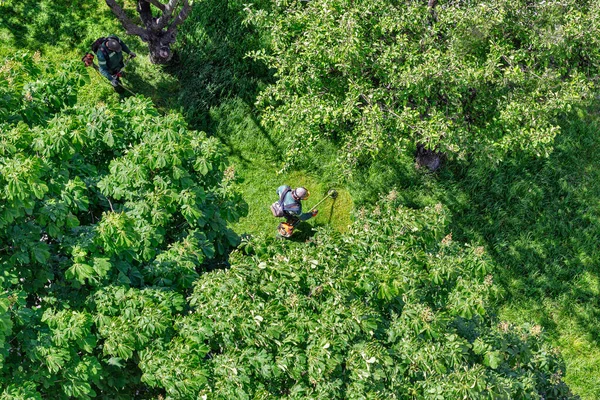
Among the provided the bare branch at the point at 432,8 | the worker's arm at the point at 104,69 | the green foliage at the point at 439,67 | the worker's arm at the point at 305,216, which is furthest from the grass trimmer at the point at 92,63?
the bare branch at the point at 432,8

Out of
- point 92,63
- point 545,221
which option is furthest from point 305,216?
point 92,63

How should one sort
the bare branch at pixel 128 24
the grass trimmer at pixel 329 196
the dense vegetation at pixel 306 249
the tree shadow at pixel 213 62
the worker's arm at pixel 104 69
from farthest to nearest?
the tree shadow at pixel 213 62 → the worker's arm at pixel 104 69 → the grass trimmer at pixel 329 196 → the bare branch at pixel 128 24 → the dense vegetation at pixel 306 249

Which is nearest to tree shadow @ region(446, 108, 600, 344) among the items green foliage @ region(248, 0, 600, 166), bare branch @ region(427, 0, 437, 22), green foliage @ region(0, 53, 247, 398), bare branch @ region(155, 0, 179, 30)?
green foliage @ region(248, 0, 600, 166)

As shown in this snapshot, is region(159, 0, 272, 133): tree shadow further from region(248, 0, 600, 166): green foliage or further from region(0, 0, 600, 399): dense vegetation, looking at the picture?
region(248, 0, 600, 166): green foliage

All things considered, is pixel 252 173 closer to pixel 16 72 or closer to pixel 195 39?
pixel 195 39

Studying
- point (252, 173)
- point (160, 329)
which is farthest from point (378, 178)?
point (160, 329)

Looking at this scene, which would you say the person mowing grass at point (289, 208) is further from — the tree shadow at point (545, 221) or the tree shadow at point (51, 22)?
the tree shadow at point (51, 22)

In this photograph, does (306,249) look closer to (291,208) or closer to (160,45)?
(291,208)
